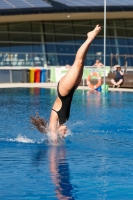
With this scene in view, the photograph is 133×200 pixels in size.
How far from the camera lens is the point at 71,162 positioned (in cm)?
794

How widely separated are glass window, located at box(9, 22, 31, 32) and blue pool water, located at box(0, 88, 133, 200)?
2689cm

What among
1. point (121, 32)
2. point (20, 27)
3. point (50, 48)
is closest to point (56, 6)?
point (20, 27)

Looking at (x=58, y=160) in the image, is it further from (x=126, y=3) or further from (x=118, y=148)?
(x=126, y=3)

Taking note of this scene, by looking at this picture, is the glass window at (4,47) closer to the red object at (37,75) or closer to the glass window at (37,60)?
the glass window at (37,60)

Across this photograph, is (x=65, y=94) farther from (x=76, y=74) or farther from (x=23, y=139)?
(x=23, y=139)

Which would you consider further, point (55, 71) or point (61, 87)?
point (55, 71)

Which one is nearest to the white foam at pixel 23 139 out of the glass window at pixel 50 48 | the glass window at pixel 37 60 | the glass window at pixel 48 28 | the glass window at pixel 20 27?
the glass window at pixel 37 60

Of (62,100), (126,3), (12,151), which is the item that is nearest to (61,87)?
(62,100)

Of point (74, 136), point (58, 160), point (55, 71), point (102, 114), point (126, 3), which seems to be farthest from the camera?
point (126, 3)

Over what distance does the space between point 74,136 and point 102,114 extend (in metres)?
4.52

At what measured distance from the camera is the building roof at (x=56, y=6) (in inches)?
1411

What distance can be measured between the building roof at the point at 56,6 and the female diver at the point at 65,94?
26811 mm

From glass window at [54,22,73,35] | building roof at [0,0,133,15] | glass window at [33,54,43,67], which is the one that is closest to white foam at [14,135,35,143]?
building roof at [0,0,133,15]

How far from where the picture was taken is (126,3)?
39469 millimetres
